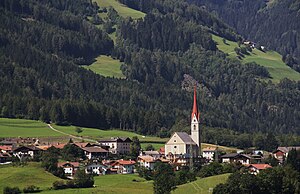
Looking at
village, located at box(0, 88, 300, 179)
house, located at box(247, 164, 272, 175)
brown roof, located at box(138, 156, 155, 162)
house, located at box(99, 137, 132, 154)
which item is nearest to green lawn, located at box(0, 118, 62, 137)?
village, located at box(0, 88, 300, 179)

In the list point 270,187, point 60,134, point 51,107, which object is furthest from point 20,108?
point 270,187

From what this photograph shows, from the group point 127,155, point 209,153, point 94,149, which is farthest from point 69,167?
point 209,153

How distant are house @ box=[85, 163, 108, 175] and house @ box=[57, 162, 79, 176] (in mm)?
1925

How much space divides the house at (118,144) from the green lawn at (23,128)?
1227cm

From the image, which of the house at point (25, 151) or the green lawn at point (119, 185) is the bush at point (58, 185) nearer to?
the green lawn at point (119, 185)

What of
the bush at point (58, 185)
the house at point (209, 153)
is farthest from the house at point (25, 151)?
the house at point (209, 153)

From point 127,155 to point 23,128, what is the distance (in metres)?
25.3

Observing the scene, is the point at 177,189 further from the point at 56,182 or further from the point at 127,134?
the point at 127,134

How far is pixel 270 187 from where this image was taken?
354 ft

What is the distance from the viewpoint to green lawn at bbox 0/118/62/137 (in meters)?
158

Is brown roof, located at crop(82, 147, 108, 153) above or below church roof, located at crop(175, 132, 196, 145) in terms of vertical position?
below

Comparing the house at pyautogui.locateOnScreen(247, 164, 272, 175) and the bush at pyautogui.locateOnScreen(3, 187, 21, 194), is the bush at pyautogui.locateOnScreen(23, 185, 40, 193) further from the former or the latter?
the house at pyautogui.locateOnScreen(247, 164, 272, 175)

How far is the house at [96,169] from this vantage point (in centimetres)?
12912

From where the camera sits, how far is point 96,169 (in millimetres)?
130375
